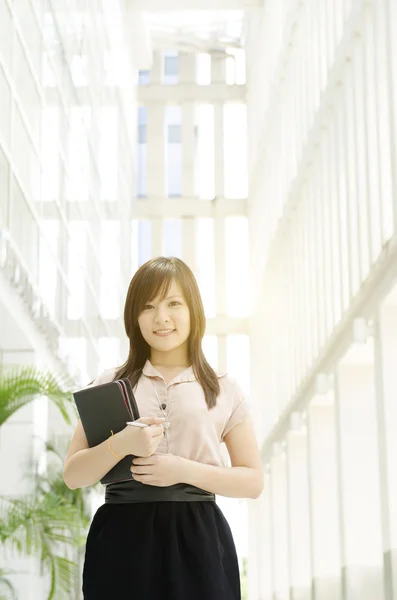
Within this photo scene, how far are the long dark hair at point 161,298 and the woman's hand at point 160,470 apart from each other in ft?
0.78

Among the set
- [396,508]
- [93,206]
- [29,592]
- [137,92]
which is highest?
[137,92]

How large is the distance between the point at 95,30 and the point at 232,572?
48.9 feet

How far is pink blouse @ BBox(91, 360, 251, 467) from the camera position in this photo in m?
2.62

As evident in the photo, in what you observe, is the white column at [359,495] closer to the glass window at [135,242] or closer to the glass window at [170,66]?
the glass window at [135,242]

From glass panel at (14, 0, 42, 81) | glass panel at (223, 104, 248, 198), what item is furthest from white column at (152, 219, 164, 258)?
glass panel at (14, 0, 42, 81)

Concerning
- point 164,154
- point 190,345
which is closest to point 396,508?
point 190,345

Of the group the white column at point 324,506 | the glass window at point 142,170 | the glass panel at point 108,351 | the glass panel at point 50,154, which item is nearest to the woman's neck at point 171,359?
the glass panel at point 50,154

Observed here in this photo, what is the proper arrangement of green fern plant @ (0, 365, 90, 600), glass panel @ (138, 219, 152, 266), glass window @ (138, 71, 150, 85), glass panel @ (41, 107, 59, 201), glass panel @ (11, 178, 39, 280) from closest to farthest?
green fern plant @ (0, 365, 90, 600), glass panel @ (11, 178, 39, 280), glass panel @ (41, 107, 59, 201), glass panel @ (138, 219, 152, 266), glass window @ (138, 71, 150, 85)

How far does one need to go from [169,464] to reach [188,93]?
22.6 meters

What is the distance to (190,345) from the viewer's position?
2.76 metres

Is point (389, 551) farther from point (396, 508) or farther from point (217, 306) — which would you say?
point (217, 306)

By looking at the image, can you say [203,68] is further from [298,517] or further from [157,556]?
[157,556]

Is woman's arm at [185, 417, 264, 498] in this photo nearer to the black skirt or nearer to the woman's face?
the black skirt

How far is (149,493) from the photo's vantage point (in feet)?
8.33
